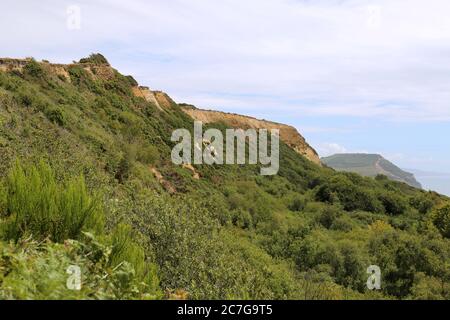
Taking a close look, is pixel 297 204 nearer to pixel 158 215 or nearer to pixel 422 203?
pixel 422 203

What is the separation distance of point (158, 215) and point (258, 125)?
2720 inches

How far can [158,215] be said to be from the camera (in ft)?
47.5

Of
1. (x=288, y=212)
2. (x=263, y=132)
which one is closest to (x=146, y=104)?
(x=288, y=212)

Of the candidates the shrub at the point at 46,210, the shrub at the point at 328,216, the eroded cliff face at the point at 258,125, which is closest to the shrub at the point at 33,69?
the shrub at the point at 328,216

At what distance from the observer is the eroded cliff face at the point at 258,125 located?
7275 centimetres

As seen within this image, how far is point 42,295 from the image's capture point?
4.22m

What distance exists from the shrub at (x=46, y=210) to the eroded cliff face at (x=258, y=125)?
62198 mm

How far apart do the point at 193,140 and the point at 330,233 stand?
A: 20464 millimetres

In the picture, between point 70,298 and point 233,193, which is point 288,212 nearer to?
point 233,193

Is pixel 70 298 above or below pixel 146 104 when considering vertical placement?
below

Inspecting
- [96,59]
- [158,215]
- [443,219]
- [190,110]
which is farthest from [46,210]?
[190,110]

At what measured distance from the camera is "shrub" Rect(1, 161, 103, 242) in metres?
6.99

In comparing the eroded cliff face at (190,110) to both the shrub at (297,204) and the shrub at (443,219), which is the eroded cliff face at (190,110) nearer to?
the shrub at (297,204)

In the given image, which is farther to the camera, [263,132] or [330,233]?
[263,132]
